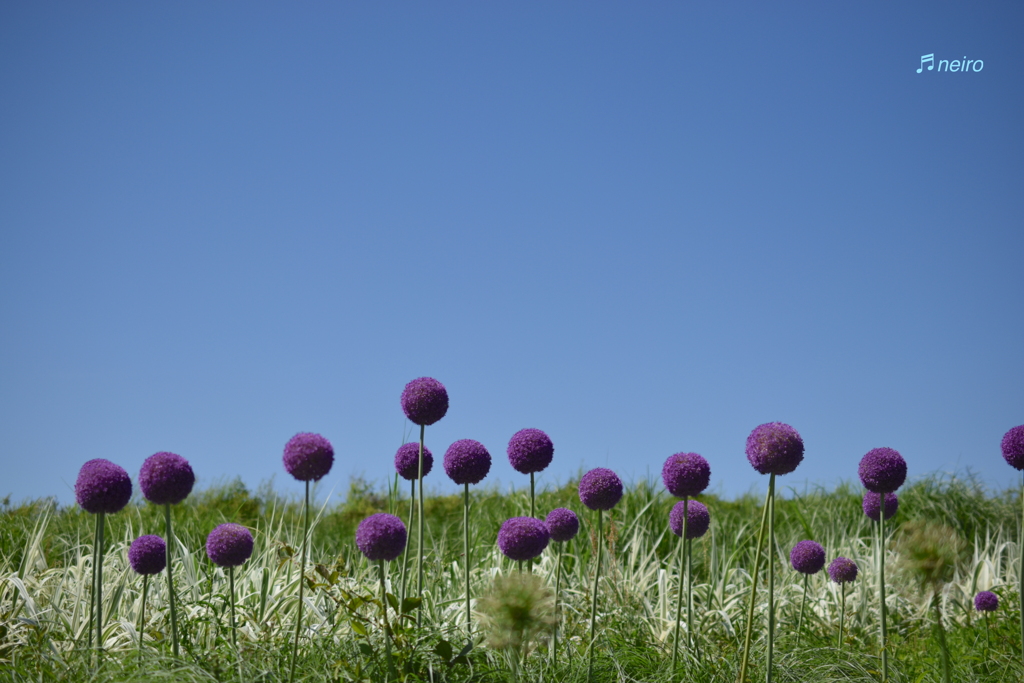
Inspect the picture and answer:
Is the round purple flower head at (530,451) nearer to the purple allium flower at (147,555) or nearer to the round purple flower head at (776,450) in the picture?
the round purple flower head at (776,450)

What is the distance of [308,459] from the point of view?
3.62m

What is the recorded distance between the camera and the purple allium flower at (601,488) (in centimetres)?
443

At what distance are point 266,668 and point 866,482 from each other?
10.9 feet

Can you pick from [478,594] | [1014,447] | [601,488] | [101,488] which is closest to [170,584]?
[101,488]

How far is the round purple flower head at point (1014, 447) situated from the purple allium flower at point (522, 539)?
2689 millimetres

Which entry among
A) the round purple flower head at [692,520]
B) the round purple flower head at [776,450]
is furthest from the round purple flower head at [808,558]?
the round purple flower head at [776,450]

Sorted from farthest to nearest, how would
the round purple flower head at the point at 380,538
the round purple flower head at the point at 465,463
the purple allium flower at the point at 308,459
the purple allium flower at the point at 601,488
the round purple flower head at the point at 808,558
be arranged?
the round purple flower head at the point at 808,558 → the purple allium flower at the point at 601,488 → the round purple flower head at the point at 465,463 → the round purple flower head at the point at 380,538 → the purple allium flower at the point at 308,459

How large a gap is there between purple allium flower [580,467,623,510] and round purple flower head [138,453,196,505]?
2.02 meters

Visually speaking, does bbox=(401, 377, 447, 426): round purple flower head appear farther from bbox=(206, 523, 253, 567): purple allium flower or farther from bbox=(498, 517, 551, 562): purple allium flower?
bbox=(206, 523, 253, 567): purple allium flower

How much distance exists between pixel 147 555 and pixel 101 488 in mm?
500

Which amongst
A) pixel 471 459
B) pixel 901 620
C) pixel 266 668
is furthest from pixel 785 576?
pixel 266 668

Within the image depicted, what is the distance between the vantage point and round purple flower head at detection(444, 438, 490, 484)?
428cm

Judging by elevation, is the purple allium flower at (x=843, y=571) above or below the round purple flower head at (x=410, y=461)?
below

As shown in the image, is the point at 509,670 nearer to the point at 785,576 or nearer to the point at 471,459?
the point at 471,459
